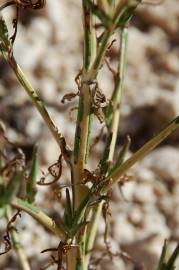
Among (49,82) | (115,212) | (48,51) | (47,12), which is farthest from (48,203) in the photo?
(47,12)

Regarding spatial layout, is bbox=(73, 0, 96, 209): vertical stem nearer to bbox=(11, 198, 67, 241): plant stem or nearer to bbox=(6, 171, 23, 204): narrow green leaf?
bbox=(11, 198, 67, 241): plant stem

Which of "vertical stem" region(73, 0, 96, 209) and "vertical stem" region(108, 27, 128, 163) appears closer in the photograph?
"vertical stem" region(73, 0, 96, 209)

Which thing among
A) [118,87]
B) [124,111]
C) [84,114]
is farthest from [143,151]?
[124,111]

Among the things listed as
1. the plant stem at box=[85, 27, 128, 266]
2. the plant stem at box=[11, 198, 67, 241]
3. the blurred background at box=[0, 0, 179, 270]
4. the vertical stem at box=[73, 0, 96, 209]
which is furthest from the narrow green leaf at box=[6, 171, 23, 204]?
the blurred background at box=[0, 0, 179, 270]

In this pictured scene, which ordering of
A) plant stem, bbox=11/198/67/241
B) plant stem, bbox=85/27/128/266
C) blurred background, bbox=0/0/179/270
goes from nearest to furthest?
plant stem, bbox=11/198/67/241
plant stem, bbox=85/27/128/266
blurred background, bbox=0/0/179/270

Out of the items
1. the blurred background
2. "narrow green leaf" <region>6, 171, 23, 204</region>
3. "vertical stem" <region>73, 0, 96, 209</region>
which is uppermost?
the blurred background

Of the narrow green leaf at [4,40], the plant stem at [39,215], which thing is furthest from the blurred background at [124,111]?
the narrow green leaf at [4,40]
